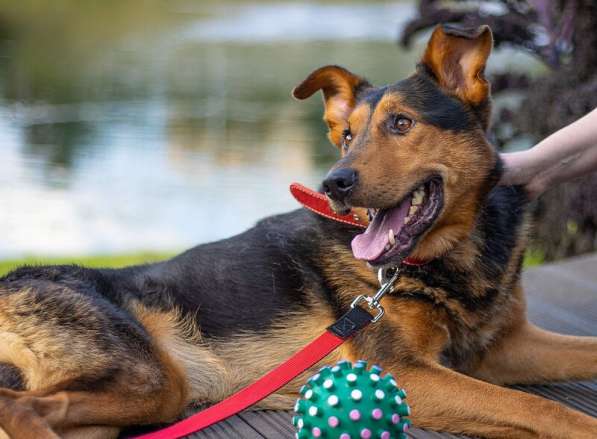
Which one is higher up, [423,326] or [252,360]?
[423,326]

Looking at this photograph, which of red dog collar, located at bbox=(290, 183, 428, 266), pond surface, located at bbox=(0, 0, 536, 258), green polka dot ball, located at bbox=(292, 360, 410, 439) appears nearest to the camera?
green polka dot ball, located at bbox=(292, 360, 410, 439)

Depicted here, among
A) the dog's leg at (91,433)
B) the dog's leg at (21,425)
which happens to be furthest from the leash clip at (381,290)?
the dog's leg at (21,425)

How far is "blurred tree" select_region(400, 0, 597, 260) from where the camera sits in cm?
708

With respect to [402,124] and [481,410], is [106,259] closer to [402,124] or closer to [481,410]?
[402,124]

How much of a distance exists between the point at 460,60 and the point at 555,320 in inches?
84.3

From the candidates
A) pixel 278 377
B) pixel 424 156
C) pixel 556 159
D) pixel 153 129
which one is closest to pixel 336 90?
pixel 424 156

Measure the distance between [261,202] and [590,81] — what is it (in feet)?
13.7

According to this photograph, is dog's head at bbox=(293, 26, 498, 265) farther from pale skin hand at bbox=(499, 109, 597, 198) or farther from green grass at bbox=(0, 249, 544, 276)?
green grass at bbox=(0, 249, 544, 276)

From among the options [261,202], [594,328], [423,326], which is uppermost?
[423,326]

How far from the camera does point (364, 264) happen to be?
12.2 ft

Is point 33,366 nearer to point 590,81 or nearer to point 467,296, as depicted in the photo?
point 467,296

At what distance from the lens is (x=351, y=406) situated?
2.76 m

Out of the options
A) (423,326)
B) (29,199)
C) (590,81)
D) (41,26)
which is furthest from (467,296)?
(41,26)

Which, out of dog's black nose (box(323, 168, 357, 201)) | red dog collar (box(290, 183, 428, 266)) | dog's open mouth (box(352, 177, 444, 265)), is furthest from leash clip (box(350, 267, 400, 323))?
dog's black nose (box(323, 168, 357, 201))
